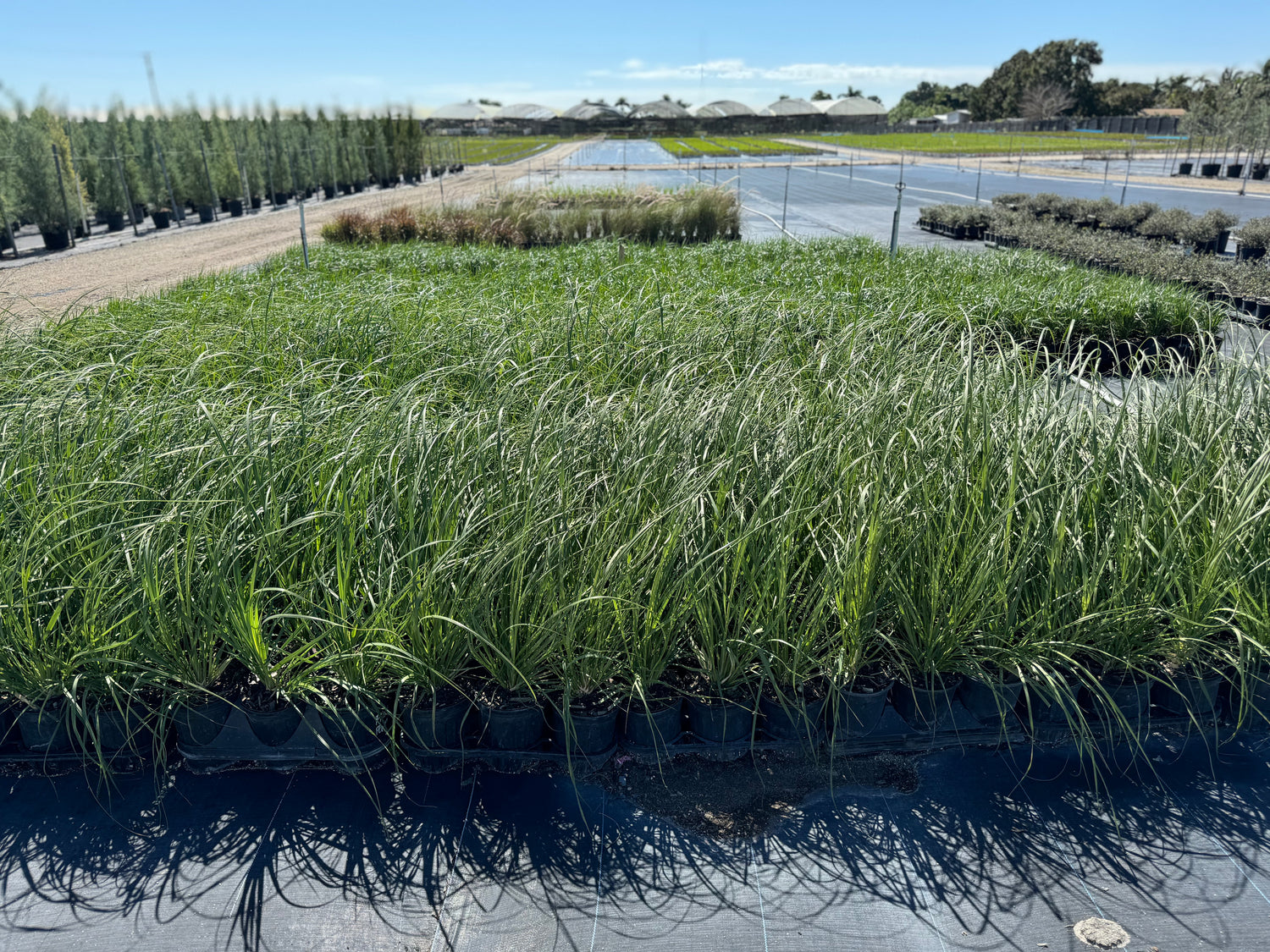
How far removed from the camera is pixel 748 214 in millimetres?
17625

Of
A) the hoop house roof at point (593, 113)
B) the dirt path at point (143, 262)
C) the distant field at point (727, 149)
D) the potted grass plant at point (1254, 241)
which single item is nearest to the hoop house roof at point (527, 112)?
the hoop house roof at point (593, 113)

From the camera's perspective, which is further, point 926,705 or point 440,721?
point 926,705

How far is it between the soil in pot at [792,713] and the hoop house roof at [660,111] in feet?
256

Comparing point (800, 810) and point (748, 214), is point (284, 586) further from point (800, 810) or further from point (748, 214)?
point (748, 214)

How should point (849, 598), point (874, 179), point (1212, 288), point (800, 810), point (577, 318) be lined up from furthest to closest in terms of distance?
point (874, 179) → point (1212, 288) → point (577, 318) → point (849, 598) → point (800, 810)

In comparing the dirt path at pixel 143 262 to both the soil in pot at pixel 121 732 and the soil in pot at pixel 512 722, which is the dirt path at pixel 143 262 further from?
the soil in pot at pixel 512 722

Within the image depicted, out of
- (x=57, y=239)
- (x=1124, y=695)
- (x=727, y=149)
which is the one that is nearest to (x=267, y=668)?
(x=1124, y=695)

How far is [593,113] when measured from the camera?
74875mm

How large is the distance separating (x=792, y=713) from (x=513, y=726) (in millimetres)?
804

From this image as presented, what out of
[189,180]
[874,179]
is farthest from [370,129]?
[874,179]

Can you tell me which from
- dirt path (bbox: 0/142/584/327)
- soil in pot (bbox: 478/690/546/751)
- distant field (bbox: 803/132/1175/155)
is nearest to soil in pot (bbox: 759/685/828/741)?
soil in pot (bbox: 478/690/546/751)

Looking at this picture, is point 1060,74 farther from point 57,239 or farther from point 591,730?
point 591,730

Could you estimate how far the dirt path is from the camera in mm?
10062

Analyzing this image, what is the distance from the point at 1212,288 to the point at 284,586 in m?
9.01
